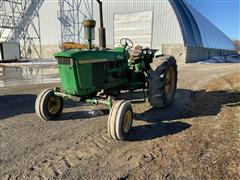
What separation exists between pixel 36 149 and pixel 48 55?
99.8 feet

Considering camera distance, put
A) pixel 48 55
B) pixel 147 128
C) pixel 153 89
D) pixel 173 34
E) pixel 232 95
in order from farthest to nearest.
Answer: pixel 48 55 → pixel 173 34 → pixel 232 95 → pixel 153 89 → pixel 147 128

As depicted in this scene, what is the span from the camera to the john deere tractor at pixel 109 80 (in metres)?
4.97

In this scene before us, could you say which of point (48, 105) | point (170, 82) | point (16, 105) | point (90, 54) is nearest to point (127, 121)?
point (90, 54)

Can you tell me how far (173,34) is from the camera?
26.4m

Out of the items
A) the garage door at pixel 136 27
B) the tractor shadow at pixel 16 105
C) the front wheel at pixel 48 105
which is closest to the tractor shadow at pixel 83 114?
the front wheel at pixel 48 105

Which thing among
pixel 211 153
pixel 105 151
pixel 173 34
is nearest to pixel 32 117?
pixel 105 151

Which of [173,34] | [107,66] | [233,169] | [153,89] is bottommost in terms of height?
[233,169]

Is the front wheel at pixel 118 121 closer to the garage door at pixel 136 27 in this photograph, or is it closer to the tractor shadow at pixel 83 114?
the tractor shadow at pixel 83 114

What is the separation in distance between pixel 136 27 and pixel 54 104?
74.5ft

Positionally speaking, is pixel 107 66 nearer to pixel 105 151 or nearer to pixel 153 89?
pixel 153 89

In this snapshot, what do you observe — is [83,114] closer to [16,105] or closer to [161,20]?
[16,105]

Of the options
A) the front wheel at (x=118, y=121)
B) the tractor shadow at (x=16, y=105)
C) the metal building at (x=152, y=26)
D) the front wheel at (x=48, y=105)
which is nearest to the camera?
the front wheel at (x=118, y=121)

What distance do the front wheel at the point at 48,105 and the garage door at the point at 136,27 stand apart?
22.2 meters

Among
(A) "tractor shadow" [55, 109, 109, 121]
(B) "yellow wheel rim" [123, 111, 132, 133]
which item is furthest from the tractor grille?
(A) "tractor shadow" [55, 109, 109, 121]
